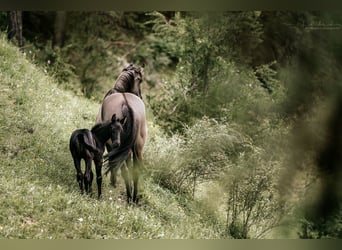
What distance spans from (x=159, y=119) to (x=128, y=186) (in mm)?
532

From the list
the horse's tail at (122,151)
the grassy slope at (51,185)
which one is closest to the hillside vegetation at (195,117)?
the grassy slope at (51,185)

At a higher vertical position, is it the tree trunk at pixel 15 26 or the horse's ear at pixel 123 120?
the tree trunk at pixel 15 26

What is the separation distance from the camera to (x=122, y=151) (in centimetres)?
379

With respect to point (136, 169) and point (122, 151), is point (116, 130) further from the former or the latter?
point (136, 169)

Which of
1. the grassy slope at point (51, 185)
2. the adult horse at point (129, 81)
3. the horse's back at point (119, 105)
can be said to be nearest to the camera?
the grassy slope at point (51, 185)

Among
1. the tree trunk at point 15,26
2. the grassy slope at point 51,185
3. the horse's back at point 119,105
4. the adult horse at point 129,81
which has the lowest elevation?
the grassy slope at point 51,185

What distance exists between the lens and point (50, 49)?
409 centimetres

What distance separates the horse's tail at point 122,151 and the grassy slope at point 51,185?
0.15 meters

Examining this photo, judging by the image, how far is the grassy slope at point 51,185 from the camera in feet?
11.9

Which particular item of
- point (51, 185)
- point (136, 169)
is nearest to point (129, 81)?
point (136, 169)

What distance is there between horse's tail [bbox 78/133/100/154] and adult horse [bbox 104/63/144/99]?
36cm

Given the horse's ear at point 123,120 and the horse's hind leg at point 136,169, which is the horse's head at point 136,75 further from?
the horse's hind leg at point 136,169

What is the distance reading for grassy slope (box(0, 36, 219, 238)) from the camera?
3.63 meters
